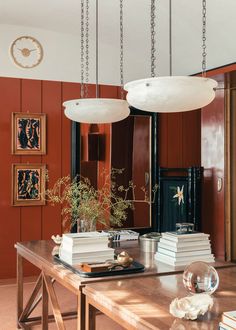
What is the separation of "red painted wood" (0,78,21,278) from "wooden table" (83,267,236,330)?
335 centimetres

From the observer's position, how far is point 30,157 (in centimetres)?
575

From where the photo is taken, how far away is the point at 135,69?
641 cm

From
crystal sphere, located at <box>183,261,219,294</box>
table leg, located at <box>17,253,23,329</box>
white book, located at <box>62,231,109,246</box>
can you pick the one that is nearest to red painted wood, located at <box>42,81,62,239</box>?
table leg, located at <box>17,253,23,329</box>

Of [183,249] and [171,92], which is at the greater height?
[171,92]

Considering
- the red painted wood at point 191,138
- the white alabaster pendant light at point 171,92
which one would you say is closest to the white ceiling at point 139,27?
the red painted wood at point 191,138

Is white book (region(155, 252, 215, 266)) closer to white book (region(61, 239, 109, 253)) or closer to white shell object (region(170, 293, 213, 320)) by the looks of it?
white book (region(61, 239, 109, 253))

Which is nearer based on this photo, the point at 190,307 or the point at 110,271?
the point at 190,307

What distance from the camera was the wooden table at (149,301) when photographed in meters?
1.87

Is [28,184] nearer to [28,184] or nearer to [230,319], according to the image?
[28,184]

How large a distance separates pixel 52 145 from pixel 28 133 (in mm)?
334

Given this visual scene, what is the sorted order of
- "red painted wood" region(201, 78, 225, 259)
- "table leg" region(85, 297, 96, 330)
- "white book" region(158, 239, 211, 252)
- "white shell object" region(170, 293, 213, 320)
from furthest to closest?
"red painted wood" region(201, 78, 225, 259) → "white book" region(158, 239, 211, 252) → "table leg" region(85, 297, 96, 330) → "white shell object" region(170, 293, 213, 320)

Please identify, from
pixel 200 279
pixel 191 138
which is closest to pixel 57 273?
pixel 200 279

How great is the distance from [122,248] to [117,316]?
57.2 inches

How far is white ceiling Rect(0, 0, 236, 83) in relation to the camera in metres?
4.72
